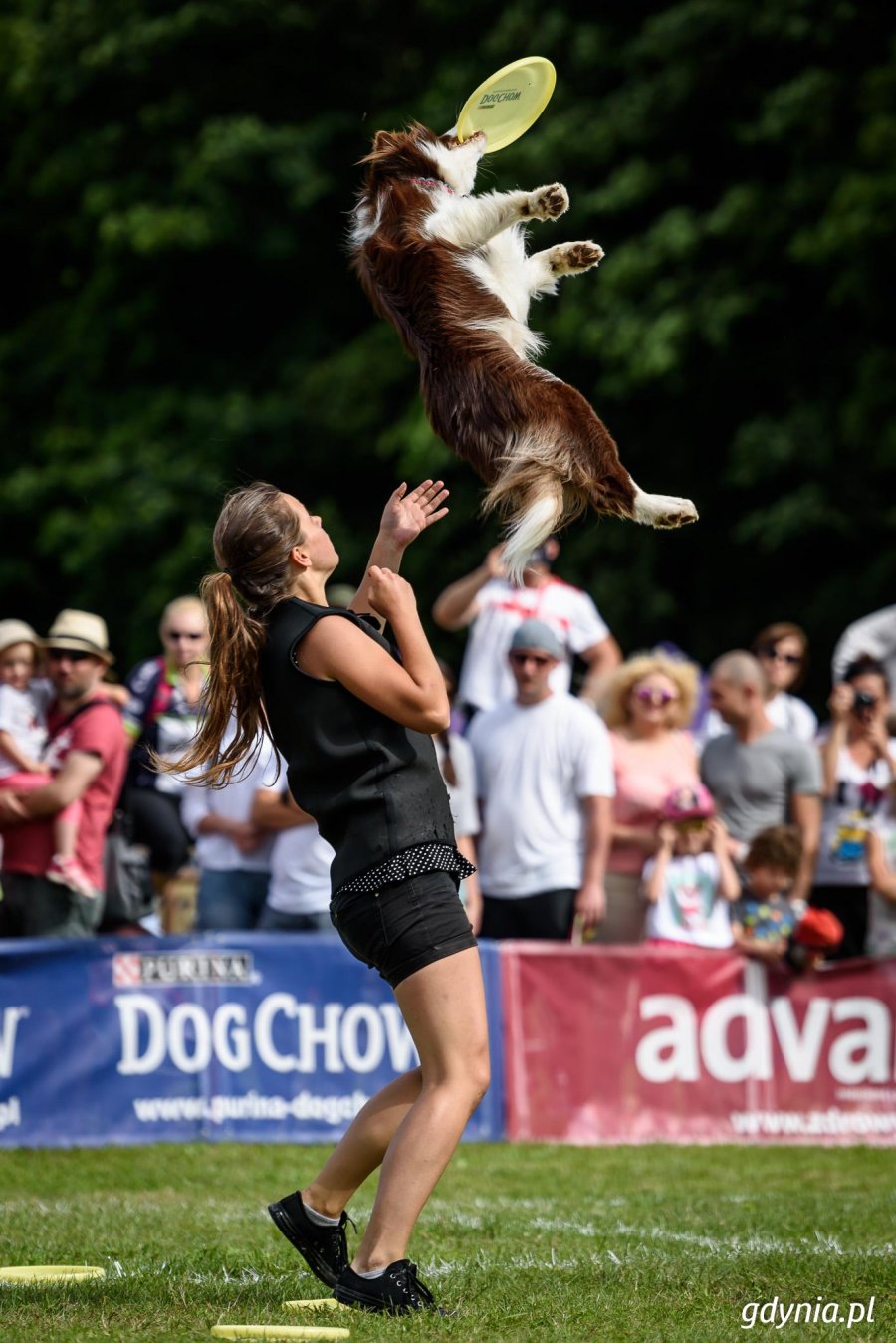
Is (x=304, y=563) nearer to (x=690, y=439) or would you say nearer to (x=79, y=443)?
(x=690, y=439)

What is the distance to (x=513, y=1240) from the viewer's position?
233 inches

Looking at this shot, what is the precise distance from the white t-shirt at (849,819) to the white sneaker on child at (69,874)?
11.9ft

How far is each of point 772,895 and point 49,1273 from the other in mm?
4538

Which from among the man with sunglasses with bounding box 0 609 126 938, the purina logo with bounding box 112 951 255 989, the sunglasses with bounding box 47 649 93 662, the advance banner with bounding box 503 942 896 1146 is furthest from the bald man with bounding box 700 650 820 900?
the sunglasses with bounding box 47 649 93 662

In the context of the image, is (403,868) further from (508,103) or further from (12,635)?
(12,635)

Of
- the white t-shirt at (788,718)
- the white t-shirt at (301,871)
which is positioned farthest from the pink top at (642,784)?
the white t-shirt at (301,871)

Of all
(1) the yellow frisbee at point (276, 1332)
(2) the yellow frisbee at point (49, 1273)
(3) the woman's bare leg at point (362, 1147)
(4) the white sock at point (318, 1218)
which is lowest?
(2) the yellow frisbee at point (49, 1273)

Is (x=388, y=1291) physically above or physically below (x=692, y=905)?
below

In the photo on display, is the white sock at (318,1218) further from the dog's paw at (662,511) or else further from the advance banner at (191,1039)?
the advance banner at (191,1039)

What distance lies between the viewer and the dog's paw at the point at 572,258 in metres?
5.27

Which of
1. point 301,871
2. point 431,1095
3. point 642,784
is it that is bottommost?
point 431,1095

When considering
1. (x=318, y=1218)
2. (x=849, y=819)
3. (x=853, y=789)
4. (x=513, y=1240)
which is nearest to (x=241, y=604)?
(x=318, y=1218)

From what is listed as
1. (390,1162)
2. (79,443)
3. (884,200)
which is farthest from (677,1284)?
(79,443)

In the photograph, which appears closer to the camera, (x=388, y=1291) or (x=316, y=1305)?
(x=388, y=1291)
